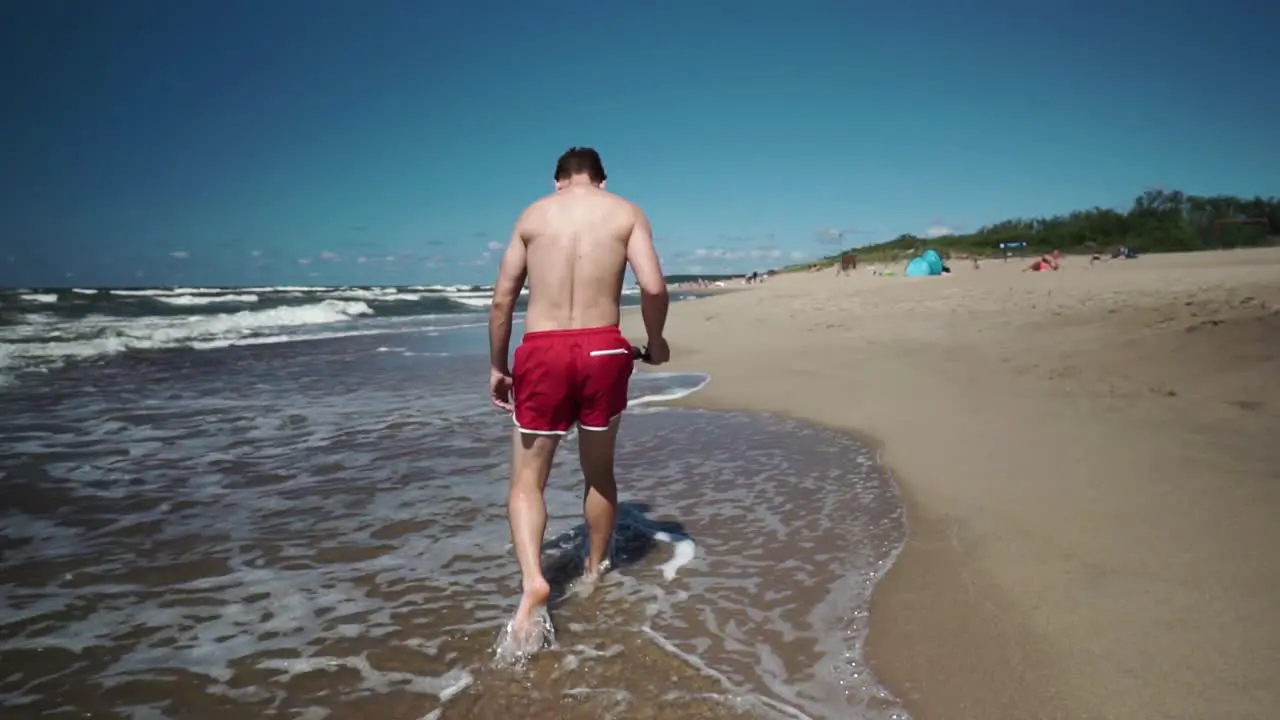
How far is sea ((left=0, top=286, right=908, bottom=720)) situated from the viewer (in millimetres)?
2291

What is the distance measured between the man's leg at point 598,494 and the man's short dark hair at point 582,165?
1.10 meters

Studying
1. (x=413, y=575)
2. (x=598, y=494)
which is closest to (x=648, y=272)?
(x=598, y=494)

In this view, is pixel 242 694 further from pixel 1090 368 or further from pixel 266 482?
pixel 1090 368

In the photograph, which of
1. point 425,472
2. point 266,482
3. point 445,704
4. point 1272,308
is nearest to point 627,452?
point 425,472

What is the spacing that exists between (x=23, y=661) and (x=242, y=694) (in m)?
0.92

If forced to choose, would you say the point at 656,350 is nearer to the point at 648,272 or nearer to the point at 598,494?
the point at 648,272

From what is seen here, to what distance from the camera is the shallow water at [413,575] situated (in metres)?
2.29

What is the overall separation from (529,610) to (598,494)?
0.69 metres

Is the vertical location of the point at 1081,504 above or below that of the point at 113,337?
below

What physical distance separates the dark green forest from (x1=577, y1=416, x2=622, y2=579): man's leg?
139ft

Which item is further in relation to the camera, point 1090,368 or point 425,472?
point 1090,368

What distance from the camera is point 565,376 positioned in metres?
2.81

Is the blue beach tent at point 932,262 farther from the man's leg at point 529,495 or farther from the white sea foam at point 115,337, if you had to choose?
the man's leg at point 529,495

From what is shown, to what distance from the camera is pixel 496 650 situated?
252 centimetres
